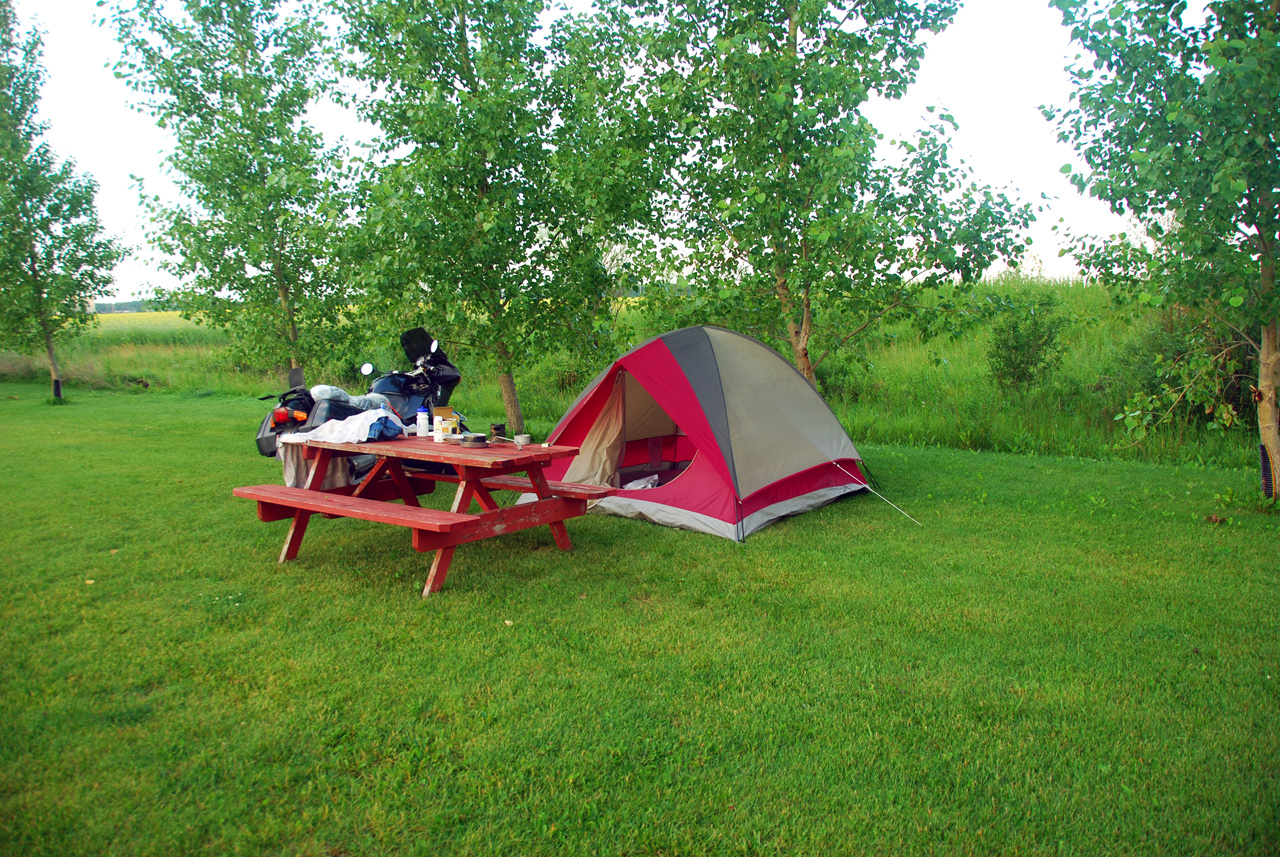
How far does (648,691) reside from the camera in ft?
10.5

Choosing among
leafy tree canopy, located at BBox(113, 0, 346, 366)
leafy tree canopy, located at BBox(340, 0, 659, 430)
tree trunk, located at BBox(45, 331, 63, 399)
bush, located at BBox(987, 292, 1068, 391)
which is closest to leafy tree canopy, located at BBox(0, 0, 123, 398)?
tree trunk, located at BBox(45, 331, 63, 399)

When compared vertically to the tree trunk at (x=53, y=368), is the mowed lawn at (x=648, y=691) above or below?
below

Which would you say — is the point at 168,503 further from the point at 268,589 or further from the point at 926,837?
the point at 926,837

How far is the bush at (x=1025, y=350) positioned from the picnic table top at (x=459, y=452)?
31.3ft

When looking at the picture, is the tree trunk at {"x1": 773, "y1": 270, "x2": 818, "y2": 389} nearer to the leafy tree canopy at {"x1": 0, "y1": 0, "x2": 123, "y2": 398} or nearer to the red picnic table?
the red picnic table

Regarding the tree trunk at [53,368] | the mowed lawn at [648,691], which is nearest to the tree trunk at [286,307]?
the mowed lawn at [648,691]

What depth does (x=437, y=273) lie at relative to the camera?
807 centimetres

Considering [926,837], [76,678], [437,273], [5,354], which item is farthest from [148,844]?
[5,354]

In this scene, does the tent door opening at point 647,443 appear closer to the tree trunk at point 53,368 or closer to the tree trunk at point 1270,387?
the tree trunk at point 1270,387

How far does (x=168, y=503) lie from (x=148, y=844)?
5.29 metres

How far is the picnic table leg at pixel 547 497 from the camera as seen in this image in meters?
5.24

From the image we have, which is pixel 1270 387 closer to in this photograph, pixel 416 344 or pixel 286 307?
pixel 416 344

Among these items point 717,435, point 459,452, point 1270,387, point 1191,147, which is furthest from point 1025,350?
point 459,452

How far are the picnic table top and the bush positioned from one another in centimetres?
955
